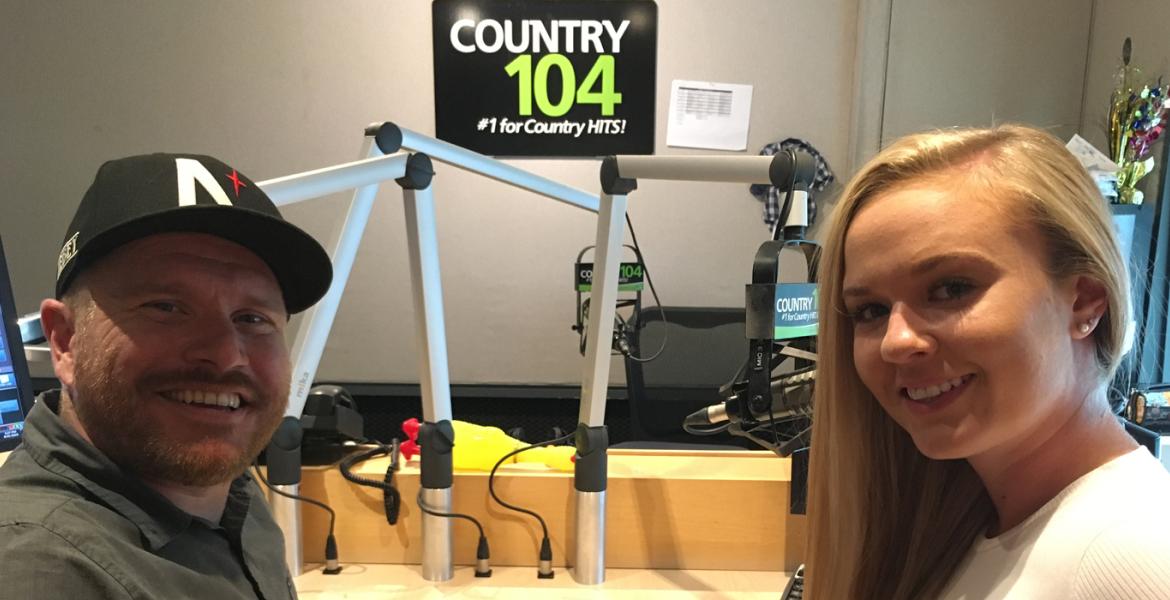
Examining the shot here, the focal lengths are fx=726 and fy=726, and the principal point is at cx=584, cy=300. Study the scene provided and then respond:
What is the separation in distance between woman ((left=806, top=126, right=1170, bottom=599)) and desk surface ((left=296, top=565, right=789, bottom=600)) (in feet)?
1.61

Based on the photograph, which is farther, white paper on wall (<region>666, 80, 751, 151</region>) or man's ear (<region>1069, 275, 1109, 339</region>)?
white paper on wall (<region>666, 80, 751, 151</region>)

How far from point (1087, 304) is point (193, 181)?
2.70ft

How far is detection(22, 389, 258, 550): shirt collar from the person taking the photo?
2.11 feet

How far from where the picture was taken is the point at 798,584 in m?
1.01

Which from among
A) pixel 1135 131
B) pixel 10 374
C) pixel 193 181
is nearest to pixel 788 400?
pixel 193 181

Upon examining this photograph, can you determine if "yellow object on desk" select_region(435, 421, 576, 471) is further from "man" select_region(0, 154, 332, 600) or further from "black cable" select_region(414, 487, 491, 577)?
"man" select_region(0, 154, 332, 600)

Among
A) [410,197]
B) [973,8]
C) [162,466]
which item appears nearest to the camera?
[162,466]

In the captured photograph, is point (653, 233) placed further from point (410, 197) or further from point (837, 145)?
point (410, 197)

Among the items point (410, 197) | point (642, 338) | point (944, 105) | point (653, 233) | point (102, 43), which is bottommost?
point (642, 338)

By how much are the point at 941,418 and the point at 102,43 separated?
3.11m

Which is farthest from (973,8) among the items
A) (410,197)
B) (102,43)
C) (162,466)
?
(102,43)

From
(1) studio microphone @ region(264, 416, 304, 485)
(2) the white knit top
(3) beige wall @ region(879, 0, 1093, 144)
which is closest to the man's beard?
(1) studio microphone @ region(264, 416, 304, 485)

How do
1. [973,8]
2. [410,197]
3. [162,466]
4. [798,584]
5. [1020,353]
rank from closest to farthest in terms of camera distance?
[1020,353]
[162,466]
[798,584]
[410,197]
[973,8]

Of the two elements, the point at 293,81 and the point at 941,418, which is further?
the point at 293,81
